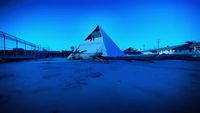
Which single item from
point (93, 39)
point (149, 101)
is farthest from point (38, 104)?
point (93, 39)

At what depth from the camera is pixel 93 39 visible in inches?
1151

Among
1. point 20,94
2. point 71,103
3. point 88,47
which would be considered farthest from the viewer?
point 88,47

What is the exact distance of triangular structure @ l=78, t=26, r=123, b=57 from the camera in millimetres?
24266

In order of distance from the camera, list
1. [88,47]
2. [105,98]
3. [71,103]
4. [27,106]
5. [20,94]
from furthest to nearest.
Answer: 1. [88,47]
2. [20,94]
3. [105,98]
4. [71,103]
5. [27,106]

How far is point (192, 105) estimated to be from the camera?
168 centimetres

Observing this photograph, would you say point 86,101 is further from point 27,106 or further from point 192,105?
point 192,105

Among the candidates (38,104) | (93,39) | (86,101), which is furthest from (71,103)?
(93,39)

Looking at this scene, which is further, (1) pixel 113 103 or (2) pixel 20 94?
(2) pixel 20 94

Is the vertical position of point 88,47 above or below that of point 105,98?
above

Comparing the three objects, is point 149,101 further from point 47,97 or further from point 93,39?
point 93,39

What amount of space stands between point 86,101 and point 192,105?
129 centimetres

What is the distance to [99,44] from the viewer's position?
1000 inches

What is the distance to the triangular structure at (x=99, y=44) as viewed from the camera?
2427cm

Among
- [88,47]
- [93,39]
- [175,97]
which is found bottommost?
[175,97]
